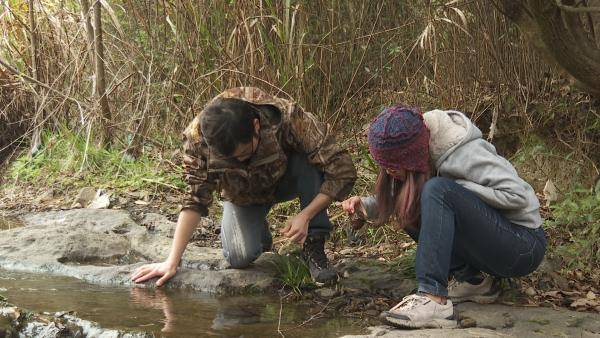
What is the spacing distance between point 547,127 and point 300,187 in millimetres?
2024

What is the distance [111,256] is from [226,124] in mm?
1598

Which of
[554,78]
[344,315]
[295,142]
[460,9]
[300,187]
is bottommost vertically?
[344,315]

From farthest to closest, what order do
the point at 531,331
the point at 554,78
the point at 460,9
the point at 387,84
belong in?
the point at 387,84, the point at 460,9, the point at 554,78, the point at 531,331

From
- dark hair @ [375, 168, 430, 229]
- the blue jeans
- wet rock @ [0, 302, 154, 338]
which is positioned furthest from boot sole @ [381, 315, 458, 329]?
wet rock @ [0, 302, 154, 338]

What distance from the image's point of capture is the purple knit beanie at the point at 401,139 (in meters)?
2.63

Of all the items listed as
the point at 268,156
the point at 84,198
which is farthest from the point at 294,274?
the point at 84,198

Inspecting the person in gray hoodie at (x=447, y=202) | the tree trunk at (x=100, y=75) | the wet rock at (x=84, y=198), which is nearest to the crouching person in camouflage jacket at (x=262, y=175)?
the person in gray hoodie at (x=447, y=202)

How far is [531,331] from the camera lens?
268 cm

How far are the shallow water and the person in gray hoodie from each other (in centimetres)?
34

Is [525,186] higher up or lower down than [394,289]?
higher up

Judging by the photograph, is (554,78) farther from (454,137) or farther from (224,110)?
(224,110)

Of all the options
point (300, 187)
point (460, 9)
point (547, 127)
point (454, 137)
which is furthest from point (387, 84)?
point (454, 137)

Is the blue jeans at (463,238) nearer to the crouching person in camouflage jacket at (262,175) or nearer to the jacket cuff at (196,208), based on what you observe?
the crouching person in camouflage jacket at (262,175)

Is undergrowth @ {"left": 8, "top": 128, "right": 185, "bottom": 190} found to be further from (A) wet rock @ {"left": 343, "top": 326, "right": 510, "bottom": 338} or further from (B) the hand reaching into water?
(A) wet rock @ {"left": 343, "top": 326, "right": 510, "bottom": 338}
